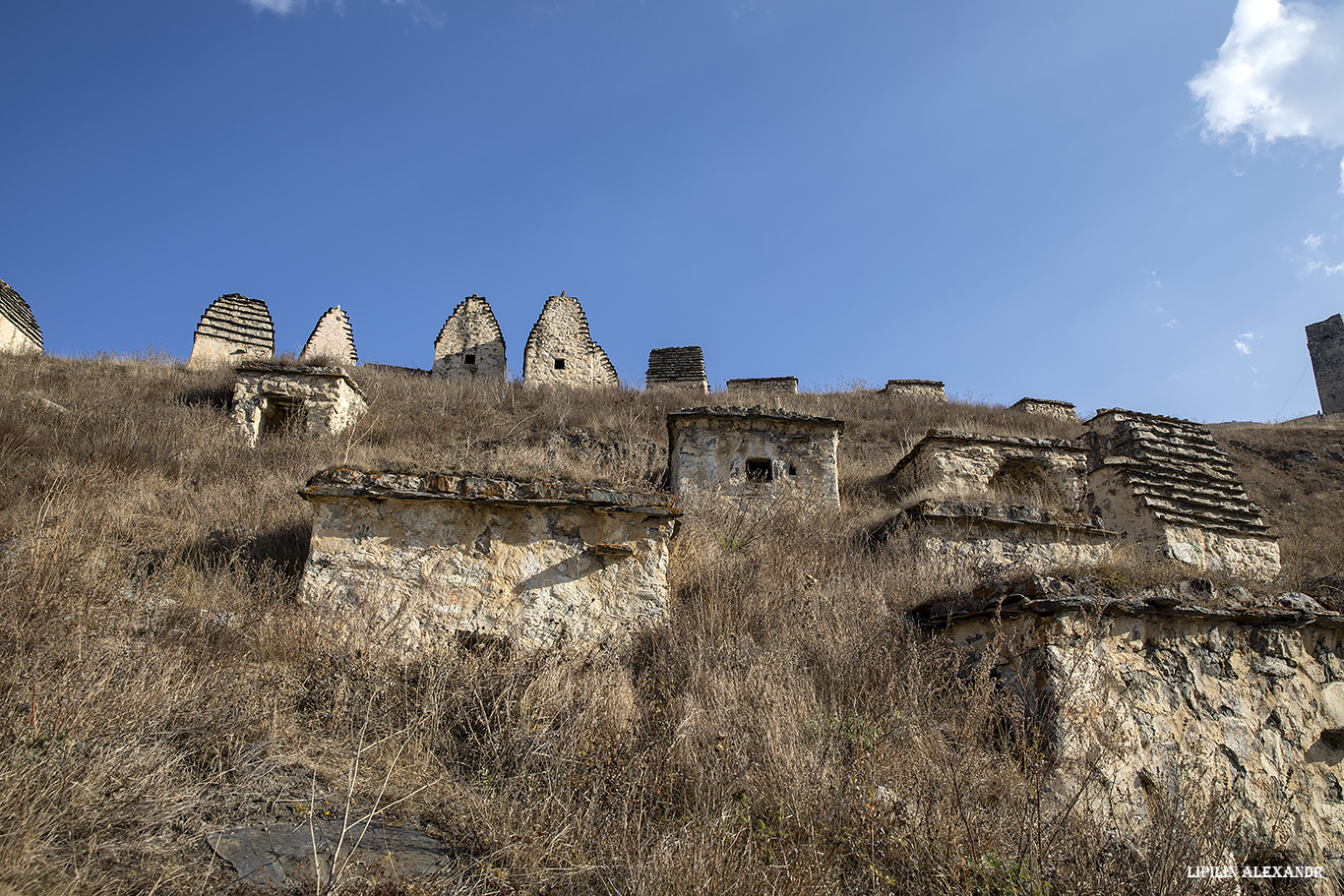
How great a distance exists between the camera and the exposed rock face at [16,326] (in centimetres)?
1677

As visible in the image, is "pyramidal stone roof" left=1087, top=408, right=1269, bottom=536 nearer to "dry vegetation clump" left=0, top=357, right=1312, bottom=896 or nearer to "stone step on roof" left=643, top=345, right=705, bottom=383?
"dry vegetation clump" left=0, top=357, right=1312, bottom=896

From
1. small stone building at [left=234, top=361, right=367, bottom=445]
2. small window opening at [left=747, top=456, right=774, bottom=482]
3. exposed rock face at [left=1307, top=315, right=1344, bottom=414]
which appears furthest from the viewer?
exposed rock face at [left=1307, top=315, right=1344, bottom=414]

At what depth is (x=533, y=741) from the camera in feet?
11.8

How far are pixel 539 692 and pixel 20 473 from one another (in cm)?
710

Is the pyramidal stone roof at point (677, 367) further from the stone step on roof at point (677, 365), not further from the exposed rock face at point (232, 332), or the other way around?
the exposed rock face at point (232, 332)

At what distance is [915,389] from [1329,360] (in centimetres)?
2195

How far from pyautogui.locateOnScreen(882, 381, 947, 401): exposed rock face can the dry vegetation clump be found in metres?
16.5

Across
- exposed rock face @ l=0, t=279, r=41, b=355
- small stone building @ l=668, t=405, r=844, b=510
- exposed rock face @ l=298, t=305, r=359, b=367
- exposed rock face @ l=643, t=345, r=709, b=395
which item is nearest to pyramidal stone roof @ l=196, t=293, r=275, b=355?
exposed rock face @ l=298, t=305, r=359, b=367

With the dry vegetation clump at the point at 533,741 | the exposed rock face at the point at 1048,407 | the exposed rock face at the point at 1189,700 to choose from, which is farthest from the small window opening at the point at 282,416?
the exposed rock face at the point at 1048,407

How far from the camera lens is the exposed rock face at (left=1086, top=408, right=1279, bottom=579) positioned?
9.41m

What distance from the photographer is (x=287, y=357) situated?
14406 mm

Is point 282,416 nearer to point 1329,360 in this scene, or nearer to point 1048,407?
point 1048,407

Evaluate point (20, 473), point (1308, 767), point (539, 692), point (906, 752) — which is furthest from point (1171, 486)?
point (20, 473)

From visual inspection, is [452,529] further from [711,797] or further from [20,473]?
[20,473]
